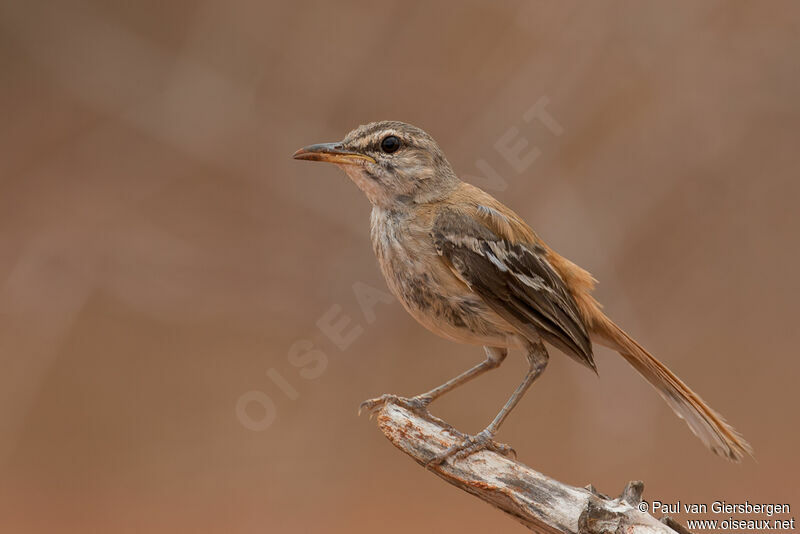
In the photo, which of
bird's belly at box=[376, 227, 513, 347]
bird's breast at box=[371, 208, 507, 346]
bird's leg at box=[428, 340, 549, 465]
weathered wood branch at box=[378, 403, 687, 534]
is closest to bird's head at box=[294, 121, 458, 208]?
bird's breast at box=[371, 208, 507, 346]

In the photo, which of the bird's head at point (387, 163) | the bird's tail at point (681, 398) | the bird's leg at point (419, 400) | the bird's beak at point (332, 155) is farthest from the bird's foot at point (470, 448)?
the bird's beak at point (332, 155)

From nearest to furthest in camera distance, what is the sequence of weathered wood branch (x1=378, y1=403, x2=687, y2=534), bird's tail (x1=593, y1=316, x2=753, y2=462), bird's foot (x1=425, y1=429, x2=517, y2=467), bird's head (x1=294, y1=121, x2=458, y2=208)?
weathered wood branch (x1=378, y1=403, x2=687, y2=534)
bird's foot (x1=425, y1=429, x2=517, y2=467)
bird's tail (x1=593, y1=316, x2=753, y2=462)
bird's head (x1=294, y1=121, x2=458, y2=208)

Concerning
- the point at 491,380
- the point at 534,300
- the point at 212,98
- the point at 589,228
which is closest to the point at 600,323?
the point at 534,300

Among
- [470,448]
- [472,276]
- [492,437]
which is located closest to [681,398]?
[492,437]

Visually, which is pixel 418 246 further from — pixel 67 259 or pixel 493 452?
pixel 67 259

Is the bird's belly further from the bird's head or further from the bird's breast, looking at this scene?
the bird's head
